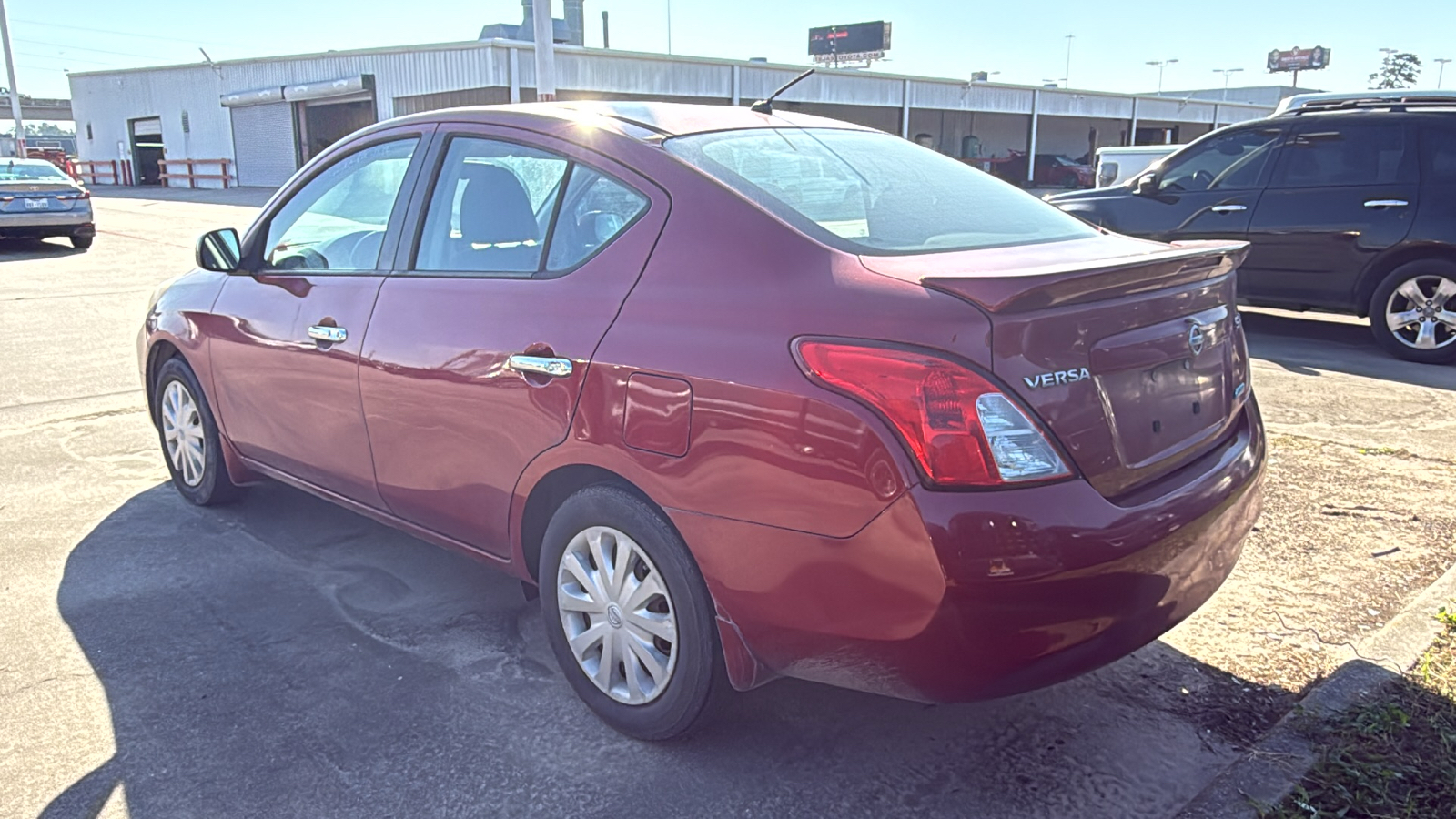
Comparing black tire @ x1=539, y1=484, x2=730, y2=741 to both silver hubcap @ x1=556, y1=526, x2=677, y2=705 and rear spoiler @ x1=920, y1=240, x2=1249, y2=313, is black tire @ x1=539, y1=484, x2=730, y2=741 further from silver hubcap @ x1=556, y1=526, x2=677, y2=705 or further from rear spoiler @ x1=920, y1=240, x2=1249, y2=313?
rear spoiler @ x1=920, y1=240, x2=1249, y2=313

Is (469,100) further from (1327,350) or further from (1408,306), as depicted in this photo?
(1408,306)

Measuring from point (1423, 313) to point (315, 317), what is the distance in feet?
24.3

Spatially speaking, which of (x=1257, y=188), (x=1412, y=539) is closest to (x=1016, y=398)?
(x=1412, y=539)

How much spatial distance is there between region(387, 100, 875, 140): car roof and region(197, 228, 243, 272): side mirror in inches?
43.2

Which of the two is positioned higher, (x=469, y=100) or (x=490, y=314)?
(x=469, y=100)

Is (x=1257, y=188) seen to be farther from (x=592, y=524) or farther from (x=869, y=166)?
(x=592, y=524)

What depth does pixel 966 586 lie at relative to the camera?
215 cm

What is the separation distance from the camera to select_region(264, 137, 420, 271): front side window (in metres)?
3.60

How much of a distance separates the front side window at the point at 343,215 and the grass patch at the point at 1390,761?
310 cm

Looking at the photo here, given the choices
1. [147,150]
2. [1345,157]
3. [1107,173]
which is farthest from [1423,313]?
[147,150]

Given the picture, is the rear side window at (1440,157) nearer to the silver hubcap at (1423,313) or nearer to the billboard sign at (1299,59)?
the silver hubcap at (1423,313)

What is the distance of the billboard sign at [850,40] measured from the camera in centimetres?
7344

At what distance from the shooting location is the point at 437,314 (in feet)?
10.4

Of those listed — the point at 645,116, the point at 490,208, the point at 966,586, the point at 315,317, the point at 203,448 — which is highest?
the point at 645,116
